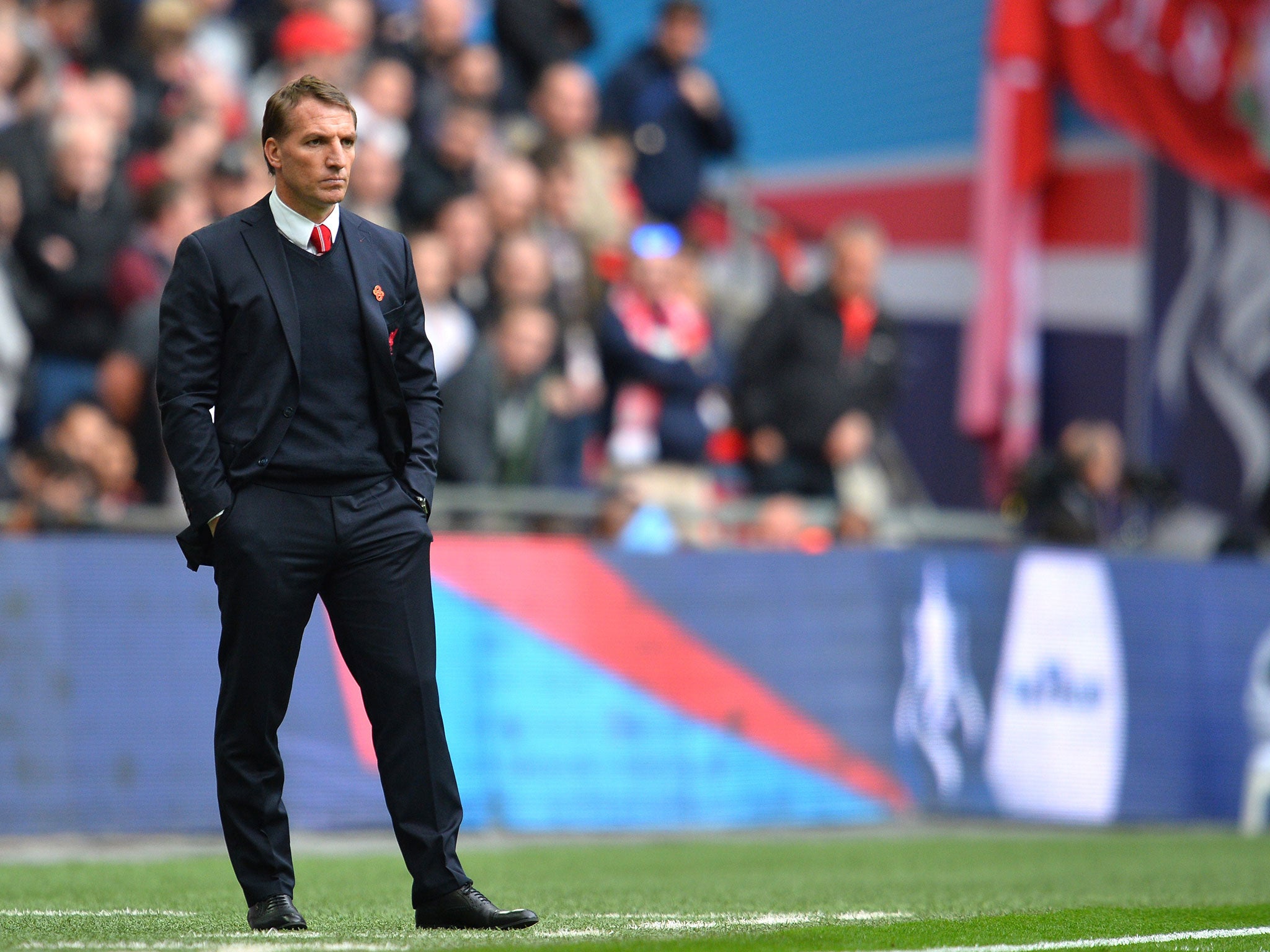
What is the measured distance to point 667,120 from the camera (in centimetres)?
1552

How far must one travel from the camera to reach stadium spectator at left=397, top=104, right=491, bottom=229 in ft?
42.9

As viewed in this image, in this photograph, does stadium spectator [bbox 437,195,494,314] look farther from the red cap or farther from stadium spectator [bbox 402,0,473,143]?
stadium spectator [bbox 402,0,473,143]

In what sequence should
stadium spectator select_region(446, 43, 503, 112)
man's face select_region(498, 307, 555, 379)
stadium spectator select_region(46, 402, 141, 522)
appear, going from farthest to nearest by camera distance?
stadium spectator select_region(446, 43, 503, 112) < man's face select_region(498, 307, 555, 379) < stadium spectator select_region(46, 402, 141, 522)

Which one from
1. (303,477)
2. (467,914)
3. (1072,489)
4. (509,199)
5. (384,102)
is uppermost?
(384,102)

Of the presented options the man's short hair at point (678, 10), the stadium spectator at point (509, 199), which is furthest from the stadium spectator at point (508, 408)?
the man's short hair at point (678, 10)

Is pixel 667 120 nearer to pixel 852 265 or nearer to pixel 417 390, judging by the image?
pixel 852 265

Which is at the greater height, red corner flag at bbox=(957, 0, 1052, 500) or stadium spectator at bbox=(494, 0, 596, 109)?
stadium spectator at bbox=(494, 0, 596, 109)

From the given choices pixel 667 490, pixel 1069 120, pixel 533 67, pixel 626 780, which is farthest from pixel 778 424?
pixel 1069 120

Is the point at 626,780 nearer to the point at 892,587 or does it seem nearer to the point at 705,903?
the point at 892,587

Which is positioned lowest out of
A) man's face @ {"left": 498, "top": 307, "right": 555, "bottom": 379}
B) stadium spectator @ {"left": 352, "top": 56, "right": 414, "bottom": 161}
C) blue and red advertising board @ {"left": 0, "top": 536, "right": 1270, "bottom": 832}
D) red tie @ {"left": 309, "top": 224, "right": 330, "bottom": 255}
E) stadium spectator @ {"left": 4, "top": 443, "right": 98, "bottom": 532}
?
blue and red advertising board @ {"left": 0, "top": 536, "right": 1270, "bottom": 832}

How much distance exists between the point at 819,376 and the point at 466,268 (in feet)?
7.63

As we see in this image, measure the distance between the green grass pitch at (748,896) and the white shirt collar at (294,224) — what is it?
1.98 m

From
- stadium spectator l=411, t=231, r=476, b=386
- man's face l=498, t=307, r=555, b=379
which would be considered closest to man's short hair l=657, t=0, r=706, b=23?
man's face l=498, t=307, r=555, b=379

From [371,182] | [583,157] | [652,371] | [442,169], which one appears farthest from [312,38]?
[652,371]
